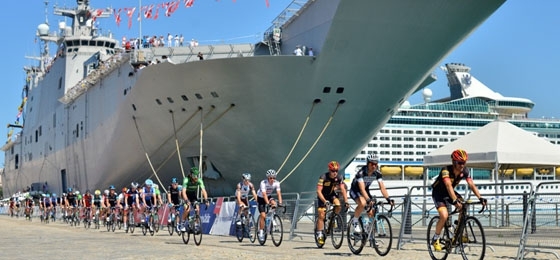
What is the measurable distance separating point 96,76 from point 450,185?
29739 millimetres

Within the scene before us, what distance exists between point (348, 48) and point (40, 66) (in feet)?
150

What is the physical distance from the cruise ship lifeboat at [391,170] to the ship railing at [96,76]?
29.2 metres

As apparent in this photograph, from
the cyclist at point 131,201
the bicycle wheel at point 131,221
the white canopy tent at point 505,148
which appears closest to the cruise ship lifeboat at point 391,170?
the white canopy tent at point 505,148

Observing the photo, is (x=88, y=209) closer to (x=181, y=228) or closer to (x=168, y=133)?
(x=168, y=133)

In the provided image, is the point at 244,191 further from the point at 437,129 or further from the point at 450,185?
the point at 437,129

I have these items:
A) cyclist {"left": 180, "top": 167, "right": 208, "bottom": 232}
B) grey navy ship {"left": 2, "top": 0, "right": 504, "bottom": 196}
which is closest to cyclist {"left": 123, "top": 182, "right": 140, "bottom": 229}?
grey navy ship {"left": 2, "top": 0, "right": 504, "bottom": 196}

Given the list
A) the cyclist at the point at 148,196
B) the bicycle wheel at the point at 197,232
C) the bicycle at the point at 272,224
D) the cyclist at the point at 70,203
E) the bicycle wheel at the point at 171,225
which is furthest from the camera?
the cyclist at the point at 70,203

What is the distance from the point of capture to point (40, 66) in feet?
204

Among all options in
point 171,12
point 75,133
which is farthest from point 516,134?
point 75,133

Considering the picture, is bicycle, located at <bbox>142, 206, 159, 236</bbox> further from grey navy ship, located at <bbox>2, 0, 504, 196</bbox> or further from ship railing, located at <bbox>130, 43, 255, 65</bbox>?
ship railing, located at <bbox>130, 43, 255, 65</bbox>

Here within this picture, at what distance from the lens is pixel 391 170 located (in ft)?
207

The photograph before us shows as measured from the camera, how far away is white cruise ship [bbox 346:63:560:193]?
64.1m

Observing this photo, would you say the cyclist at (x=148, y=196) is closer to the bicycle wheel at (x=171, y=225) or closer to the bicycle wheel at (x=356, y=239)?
the bicycle wheel at (x=171, y=225)

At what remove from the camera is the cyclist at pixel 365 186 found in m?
10.6
